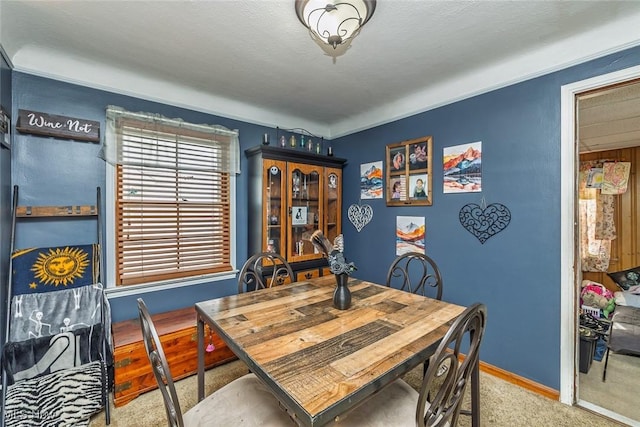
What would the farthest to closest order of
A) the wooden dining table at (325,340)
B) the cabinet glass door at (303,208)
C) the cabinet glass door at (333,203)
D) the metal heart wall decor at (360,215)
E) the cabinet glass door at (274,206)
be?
the cabinet glass door at (333,203)
the metal heart wall decor at (360,215)
the cabinet glass door at (303,208)
the cabinet glass door at (274,206)
the wooden dining table at (325,340)

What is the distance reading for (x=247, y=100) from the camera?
2.83m

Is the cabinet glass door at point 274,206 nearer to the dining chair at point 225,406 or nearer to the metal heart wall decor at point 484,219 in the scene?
the dining chair at point 225,406

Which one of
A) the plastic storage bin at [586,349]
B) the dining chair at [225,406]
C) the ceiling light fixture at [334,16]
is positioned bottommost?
the plastic storage bin at [586,349]

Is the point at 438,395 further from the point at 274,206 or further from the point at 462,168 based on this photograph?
the point at 274,206

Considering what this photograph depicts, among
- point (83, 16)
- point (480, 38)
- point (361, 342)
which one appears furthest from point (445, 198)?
point (83, 16)

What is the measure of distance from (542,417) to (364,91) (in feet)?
9.36

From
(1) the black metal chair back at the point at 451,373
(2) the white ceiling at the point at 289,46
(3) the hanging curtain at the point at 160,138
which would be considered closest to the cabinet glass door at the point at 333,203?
(2) the white ceiling at the point at 289,46

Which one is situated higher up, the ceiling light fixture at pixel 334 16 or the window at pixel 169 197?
the ceiling light fixture at pixel 334 16

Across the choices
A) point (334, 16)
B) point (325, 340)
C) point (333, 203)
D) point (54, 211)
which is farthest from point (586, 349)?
point (54, 211)

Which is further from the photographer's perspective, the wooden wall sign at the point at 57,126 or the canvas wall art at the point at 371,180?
the canvas wall art at the point at 371,180

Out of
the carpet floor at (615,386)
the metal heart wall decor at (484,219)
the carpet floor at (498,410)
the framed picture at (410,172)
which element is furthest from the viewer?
the framed picture at (410,172)

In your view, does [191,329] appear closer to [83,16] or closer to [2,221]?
[2,221]

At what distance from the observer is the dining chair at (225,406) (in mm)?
975

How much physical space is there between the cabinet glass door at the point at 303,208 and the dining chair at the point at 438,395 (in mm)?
1881
